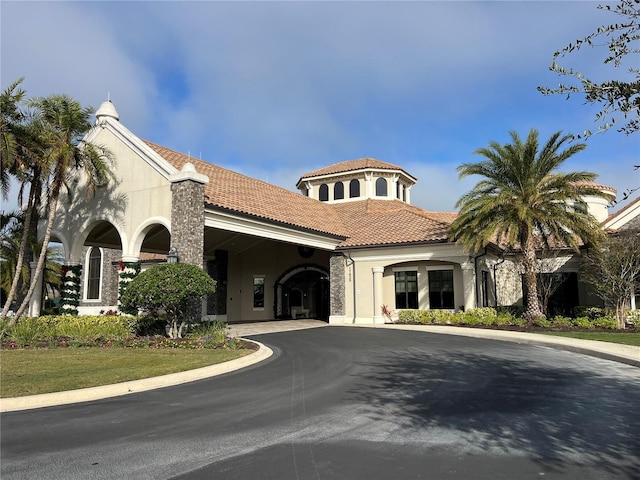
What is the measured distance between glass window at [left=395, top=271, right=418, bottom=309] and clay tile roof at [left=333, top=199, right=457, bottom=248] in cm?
202

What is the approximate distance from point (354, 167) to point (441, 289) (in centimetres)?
1449

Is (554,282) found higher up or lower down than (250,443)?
higher up

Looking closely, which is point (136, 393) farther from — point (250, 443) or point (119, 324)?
point (119, 324)

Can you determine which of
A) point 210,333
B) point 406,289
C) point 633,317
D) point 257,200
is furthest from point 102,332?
point 633,317

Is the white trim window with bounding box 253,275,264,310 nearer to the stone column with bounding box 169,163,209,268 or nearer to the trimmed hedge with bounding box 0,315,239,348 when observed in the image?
the trimmed hedge with bounding box 0,315,239,348

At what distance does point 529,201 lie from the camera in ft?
67.5

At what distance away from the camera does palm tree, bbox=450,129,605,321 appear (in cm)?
2025

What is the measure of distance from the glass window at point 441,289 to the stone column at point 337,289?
15.9 feet

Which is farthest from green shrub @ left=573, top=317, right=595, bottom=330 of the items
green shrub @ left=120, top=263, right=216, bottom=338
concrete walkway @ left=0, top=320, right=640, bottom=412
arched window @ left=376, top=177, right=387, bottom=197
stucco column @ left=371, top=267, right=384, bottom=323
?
arched window @ left=376, top=177, right=387, bottom=197

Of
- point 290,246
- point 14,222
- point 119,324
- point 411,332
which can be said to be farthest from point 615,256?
point 14,222

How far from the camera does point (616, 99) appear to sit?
4477 mm

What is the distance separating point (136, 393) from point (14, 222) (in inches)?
702

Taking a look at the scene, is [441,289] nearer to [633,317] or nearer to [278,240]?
[633,317]

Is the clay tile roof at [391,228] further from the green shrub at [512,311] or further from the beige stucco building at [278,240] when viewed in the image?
the green shrub at [512,311]
